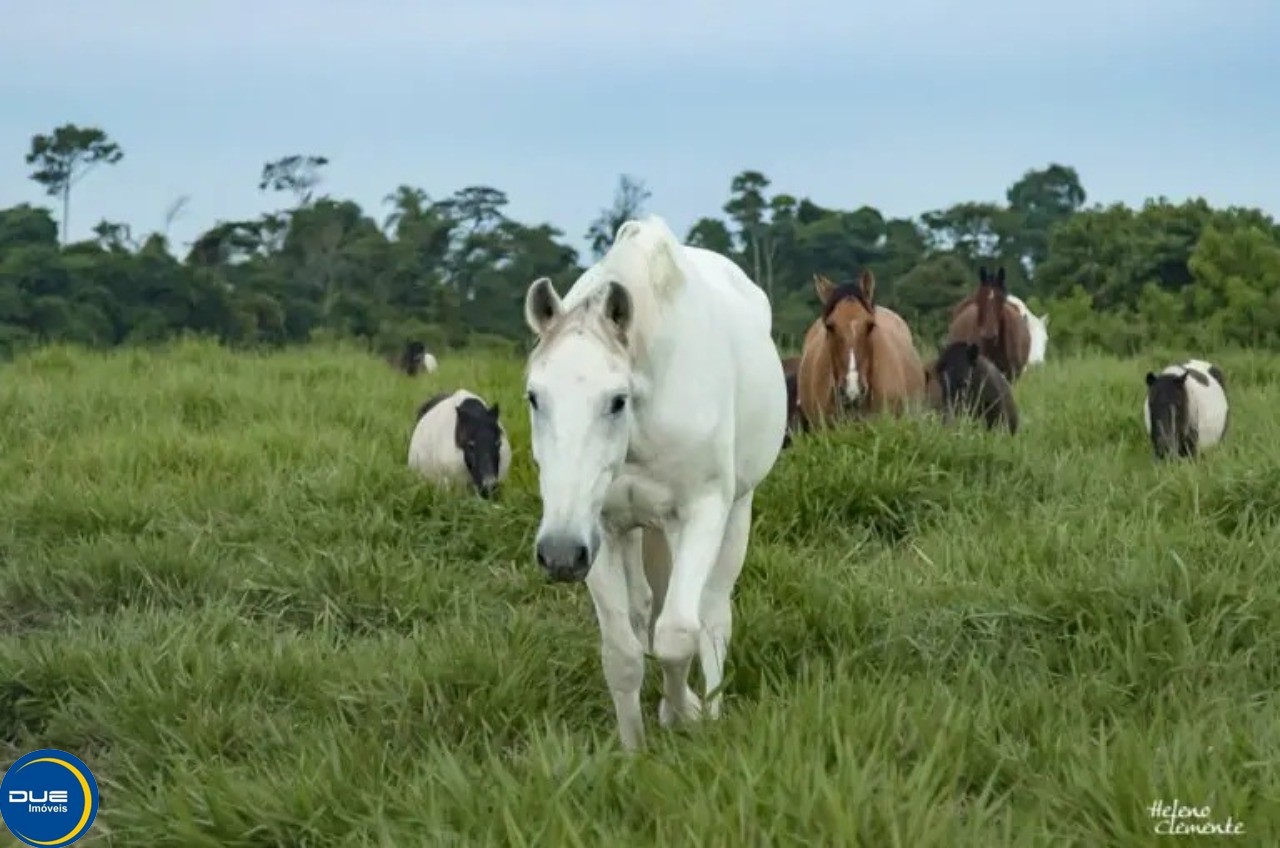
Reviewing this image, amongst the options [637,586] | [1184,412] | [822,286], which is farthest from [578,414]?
[822,286]

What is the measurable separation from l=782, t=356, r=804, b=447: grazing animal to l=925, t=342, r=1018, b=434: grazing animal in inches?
33.0

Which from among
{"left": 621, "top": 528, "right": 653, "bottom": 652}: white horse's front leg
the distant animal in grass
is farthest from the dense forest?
{"left": 621, "top": 528, "right": 653, "bottom": 652}: white horse's front leg

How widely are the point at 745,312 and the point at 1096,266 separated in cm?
2396

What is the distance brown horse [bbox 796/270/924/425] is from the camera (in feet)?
25.5

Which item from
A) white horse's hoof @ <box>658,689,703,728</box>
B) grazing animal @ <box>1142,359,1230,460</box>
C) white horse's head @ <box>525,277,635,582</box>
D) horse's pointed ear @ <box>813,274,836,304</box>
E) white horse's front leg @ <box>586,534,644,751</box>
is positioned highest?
horse's pointed ear @ <box>813,274,836,304</box>

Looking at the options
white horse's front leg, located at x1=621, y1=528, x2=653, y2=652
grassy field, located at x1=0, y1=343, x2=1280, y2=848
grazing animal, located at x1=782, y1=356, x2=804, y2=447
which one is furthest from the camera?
grazing animal, located at x1=782, y1=356, x2=804, y2=447

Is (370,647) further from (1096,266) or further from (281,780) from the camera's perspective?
(1096,266)

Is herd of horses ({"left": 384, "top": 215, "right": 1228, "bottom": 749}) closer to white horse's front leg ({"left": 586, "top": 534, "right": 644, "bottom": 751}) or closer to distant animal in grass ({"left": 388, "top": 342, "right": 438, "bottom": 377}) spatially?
white horse's front leg ({"left": 586, "top": 534, "right": 644, "bottom": 751})

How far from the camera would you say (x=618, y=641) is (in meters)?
3.65

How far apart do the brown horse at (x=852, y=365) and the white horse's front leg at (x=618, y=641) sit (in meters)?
3.97

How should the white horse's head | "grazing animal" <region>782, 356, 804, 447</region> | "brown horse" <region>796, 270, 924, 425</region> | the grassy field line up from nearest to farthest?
the grassy field → the white horse's head → "brown horse" <region>796, 270, 924, 425</region> → "grazing animal" <region>782, 356, 804, 447</region>

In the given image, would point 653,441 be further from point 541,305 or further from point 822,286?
point 822,286

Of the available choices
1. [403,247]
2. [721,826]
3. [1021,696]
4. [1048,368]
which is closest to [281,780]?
[721,826]

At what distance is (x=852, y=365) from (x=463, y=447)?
2.22 m
